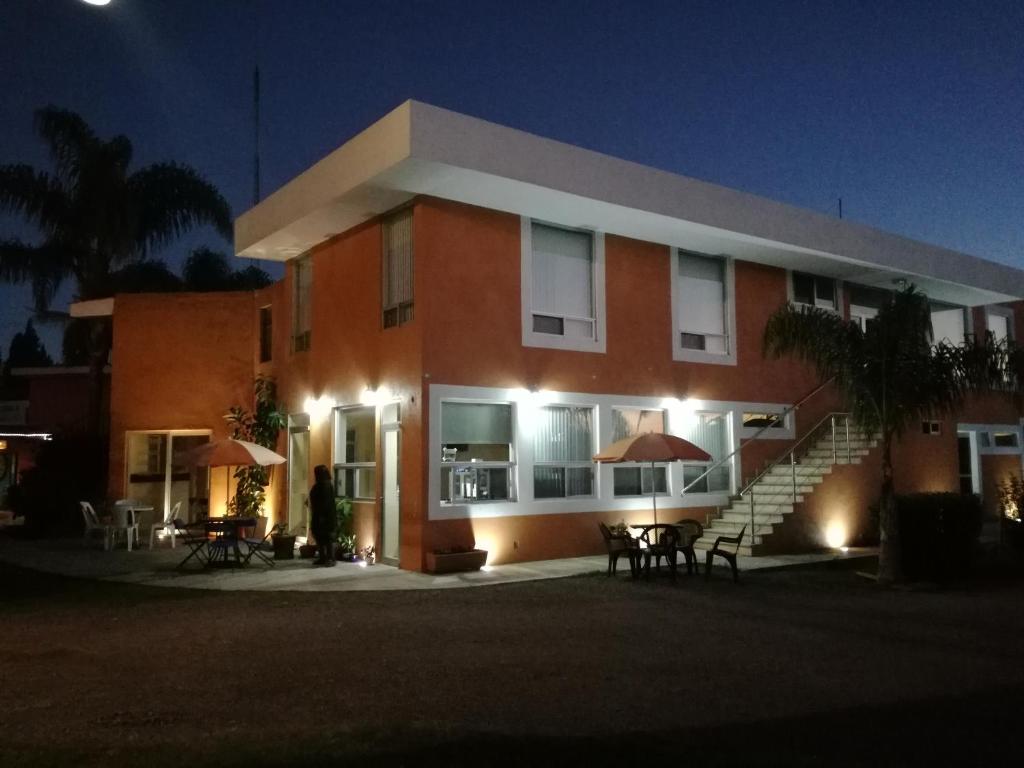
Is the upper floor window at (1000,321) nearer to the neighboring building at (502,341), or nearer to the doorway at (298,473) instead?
the neighboring building at (502,341)

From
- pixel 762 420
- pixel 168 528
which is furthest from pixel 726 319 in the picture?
pixel 168 528

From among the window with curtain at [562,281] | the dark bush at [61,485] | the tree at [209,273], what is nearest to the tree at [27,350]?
the tree at [209,273]

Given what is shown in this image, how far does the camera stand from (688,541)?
13.4 metres

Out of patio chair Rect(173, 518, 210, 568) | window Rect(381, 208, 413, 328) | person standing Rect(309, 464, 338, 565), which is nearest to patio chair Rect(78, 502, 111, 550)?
patio chair Rect(173, 518, 210, 568)

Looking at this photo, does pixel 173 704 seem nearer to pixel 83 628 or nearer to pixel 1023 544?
pixel 83 628

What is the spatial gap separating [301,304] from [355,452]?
3840 mm

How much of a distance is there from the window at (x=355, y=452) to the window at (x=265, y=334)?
416 centimetres

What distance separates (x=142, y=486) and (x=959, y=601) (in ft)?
52.2

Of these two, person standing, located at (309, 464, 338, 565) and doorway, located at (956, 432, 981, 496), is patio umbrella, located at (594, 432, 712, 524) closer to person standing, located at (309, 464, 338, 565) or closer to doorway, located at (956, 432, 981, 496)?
person standing, located at (309, 464, 338, 565)

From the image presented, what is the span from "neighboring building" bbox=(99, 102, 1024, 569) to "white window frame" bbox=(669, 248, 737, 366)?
0.19 feet

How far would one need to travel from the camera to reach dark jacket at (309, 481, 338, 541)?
1422 cm

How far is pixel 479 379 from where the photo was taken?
46.0 ft

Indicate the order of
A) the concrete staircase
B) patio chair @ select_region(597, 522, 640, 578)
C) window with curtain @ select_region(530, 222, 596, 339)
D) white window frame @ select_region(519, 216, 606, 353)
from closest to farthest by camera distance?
patio chair @ select_region(597, 522, 640, 578)
white window frame @ select_region(519, 216, 606, 353)
window with curtain @ select_region(530, 222, 596, 339)
the concrete staircase

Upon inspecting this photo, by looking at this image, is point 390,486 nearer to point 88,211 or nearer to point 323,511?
point 323,511
